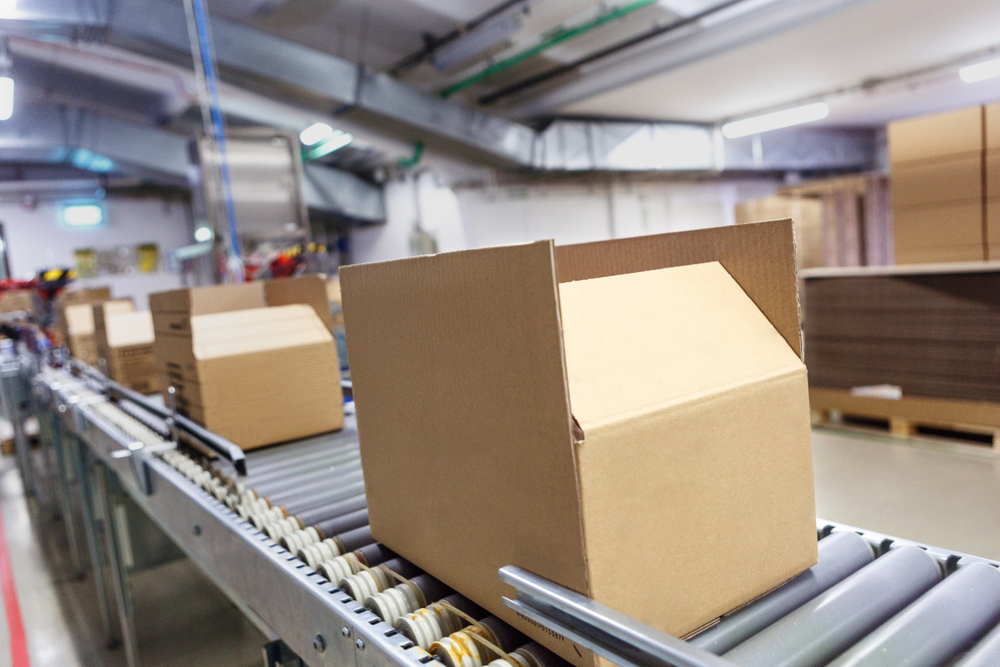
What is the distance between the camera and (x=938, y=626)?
0.75m

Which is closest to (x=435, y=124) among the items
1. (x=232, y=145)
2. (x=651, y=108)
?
(x=232, y=145)

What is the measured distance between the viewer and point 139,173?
32.0ft

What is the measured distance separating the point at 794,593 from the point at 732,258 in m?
0.45

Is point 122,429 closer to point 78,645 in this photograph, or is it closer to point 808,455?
point 78,645

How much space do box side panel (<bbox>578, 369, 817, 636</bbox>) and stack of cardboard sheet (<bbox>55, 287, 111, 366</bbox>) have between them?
4.04m

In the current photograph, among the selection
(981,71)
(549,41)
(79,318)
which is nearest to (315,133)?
(549,41)

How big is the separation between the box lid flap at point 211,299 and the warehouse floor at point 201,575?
63.6 inches

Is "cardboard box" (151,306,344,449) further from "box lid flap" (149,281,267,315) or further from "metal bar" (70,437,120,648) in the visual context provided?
"metal bar" (70,437,120,648)

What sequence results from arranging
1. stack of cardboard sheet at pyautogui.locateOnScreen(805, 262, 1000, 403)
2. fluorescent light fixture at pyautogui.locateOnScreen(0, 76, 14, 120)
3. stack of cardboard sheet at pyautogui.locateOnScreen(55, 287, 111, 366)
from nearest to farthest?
1. stack of cardboard sheet at pyautogui.locateOnScreen(805, 262, 1000, 403)
2. stack of cardboard sheet at pyautogui.locateOnScreen(55, 287, 111, 366)
3. fluorescent light fixture at pyautogui.locateOnScreen(0, 76, 14, 120)

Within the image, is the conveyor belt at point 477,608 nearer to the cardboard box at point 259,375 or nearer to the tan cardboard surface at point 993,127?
the cardboard box at point 259,375

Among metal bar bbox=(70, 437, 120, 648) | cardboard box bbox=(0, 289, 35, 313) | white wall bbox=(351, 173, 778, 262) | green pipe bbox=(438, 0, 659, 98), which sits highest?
green pipe bbox=(438, 0, 659, 98)

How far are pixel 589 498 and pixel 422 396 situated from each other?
0.33 m

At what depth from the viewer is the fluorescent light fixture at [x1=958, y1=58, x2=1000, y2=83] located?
23.6 ft

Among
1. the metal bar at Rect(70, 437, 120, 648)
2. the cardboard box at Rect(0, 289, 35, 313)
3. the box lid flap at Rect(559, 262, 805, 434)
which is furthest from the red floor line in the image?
the box lid flap at Rect(559, 262, 805, 434)
